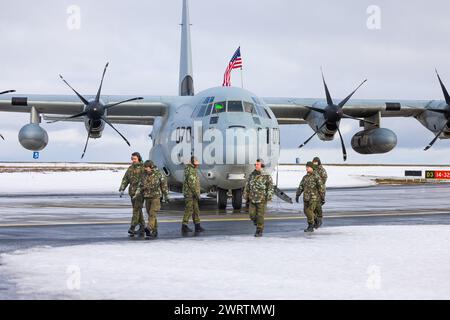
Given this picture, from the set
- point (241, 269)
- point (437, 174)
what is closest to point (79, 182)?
point (437, 174)

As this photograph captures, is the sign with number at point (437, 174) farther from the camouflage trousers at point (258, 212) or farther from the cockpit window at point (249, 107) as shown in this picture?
the camouflage trousers at point (258, 212)

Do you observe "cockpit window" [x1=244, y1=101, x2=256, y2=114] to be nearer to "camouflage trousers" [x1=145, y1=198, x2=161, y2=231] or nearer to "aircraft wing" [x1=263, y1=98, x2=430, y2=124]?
"aircraft wing" [x1=263, y1=98, x2=430, y2=124]

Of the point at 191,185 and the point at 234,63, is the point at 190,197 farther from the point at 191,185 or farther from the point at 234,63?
the point at 234,63

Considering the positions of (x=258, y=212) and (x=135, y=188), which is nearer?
Result: (x=258, y=212)

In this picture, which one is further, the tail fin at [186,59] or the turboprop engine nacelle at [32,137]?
the tail fin at [186,59]

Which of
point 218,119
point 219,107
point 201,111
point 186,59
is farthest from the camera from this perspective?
point 186,59

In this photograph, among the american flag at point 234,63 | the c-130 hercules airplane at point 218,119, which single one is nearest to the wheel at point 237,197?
the c-130 hercules airplane at point 218,119

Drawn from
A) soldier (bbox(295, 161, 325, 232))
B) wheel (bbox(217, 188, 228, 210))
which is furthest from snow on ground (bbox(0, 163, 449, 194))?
soldier (bbox(295, 161, 325, 232))

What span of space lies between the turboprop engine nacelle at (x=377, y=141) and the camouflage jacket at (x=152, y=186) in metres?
15.8

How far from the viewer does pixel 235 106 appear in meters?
19.7

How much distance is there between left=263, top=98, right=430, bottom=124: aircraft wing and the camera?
1046 inches

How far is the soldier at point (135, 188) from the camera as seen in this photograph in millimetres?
13242

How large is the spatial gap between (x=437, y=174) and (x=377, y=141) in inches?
1398
